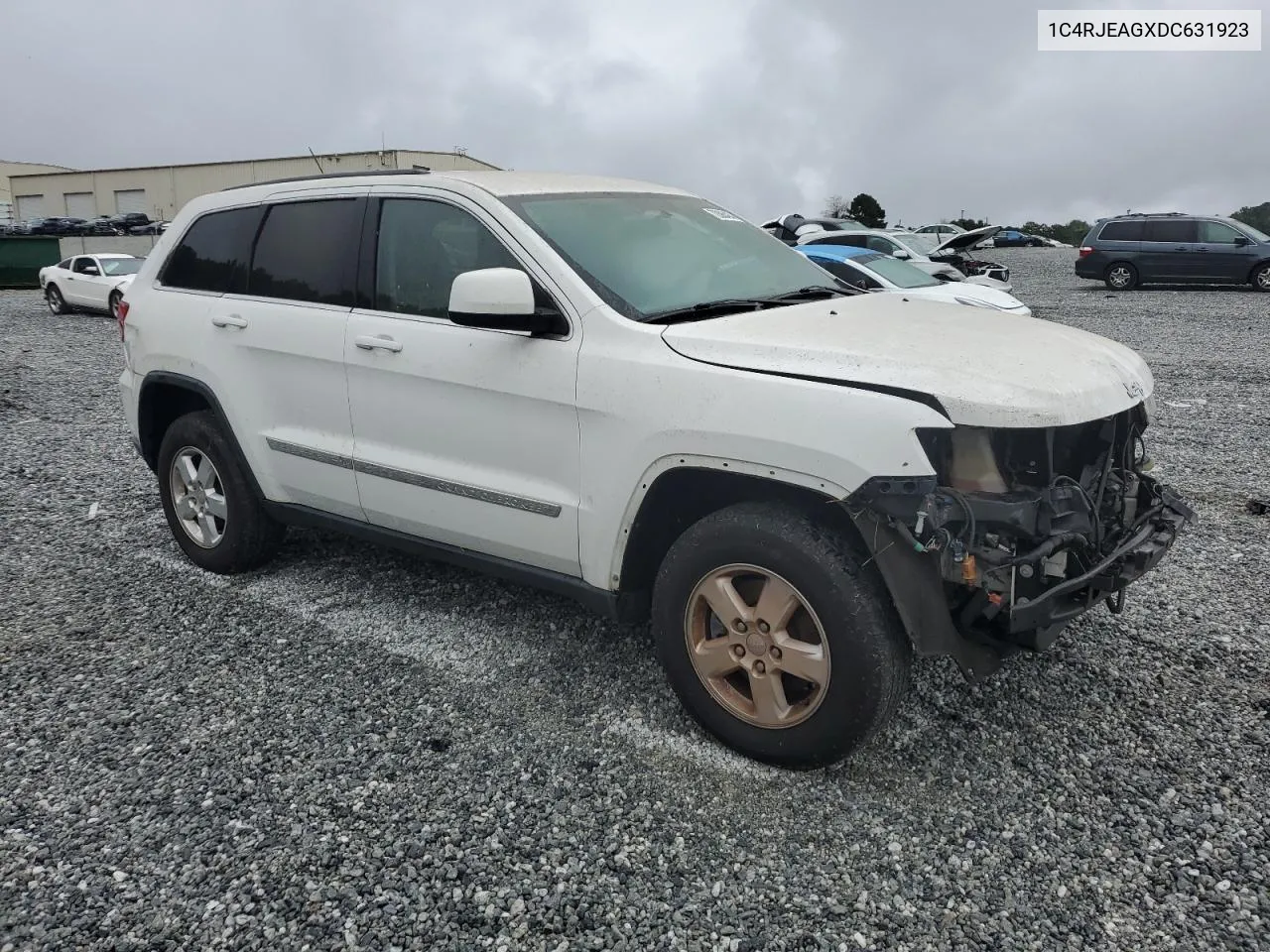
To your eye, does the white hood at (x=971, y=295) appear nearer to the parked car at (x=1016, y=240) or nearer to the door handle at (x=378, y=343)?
the door handle at (x=378, y=343)

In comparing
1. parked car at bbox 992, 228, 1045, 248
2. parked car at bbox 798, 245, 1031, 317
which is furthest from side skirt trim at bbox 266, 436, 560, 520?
parked car at bbox 992, 228, 1045, 248

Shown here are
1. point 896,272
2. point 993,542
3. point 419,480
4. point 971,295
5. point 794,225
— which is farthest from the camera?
point 794,225

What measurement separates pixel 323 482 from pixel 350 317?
0.74 metres

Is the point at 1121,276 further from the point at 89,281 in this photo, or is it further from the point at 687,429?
the point at 89,281

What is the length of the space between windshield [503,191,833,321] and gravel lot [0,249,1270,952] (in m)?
1.49

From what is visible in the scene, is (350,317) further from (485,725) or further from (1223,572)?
(1223,572)

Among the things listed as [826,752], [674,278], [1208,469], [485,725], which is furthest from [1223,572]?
[485,725]

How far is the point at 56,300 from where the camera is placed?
19.7 m

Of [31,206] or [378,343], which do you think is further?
[31,206]

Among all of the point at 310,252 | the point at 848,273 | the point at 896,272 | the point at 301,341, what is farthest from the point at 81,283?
the point at 301,341

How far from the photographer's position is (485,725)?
11.0 ft

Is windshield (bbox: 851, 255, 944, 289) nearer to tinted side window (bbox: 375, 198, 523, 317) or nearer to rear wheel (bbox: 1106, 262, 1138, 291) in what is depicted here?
tinted side window (bbox: 375, 198, 523, 317)

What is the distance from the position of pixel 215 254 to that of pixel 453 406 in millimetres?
1829

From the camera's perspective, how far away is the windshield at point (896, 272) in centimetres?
1096
